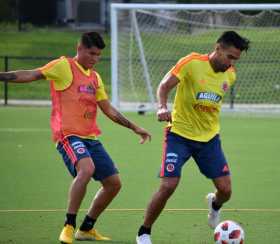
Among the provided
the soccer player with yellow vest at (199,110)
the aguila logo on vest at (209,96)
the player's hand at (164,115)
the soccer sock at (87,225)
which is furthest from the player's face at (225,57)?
the soccer sock at (87,225)

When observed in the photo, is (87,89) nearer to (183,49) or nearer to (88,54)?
(88,54)

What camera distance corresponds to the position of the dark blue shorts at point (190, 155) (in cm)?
852

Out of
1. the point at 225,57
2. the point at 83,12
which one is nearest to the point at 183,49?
the point at 83,12

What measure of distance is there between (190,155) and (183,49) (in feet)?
54.0

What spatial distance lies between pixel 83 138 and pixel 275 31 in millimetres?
15144

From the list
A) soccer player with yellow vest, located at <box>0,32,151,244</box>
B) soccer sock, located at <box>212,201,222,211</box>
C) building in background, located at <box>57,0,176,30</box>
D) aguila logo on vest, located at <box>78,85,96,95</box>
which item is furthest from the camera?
building in background, located at <box>57,0,176,30</box>

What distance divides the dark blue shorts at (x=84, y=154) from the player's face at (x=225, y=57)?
53.9 inches

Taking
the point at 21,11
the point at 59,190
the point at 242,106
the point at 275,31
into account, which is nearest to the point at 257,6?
the point at 275,31

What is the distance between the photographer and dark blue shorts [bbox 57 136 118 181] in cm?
860

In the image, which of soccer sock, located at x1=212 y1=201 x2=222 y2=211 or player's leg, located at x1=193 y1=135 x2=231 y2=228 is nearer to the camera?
player's leg, located at x1=193 y1=135 x2=231 y2=228

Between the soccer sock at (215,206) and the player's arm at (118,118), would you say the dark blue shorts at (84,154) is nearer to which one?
the player's arm at (118,118)

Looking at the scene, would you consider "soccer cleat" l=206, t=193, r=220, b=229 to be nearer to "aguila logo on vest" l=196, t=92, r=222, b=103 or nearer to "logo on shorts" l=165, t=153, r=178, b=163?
"logo on shorts" l=165, t=153, r=178, b=163

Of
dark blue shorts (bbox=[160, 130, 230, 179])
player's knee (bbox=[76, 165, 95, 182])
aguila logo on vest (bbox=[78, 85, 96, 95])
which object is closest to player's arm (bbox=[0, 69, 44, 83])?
aguila logo on vest (bbox=[78, 85, 96, 95])

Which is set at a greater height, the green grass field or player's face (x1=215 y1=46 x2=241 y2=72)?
player's face (x1=215 y1=46 x2=241 y2=72)
